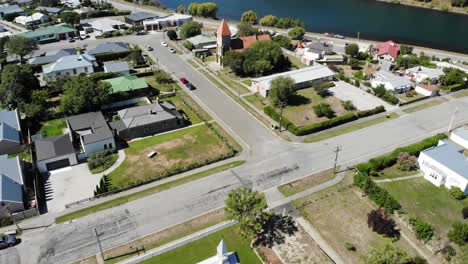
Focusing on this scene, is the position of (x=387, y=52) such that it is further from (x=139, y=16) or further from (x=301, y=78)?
(x=139, y=16)

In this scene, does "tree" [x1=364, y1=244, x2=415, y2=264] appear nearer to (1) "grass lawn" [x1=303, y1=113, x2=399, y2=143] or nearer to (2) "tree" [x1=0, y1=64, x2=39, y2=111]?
(1) "grass lawn" [x1=303, y1=113, x2=399, y2=143]

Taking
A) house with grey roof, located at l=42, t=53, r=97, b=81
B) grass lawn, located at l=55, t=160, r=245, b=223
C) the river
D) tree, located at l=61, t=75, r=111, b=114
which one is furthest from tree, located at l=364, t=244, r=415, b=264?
the river

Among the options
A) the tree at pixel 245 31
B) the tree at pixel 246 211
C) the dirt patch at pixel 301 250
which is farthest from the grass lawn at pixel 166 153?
the tree at pixel 245 31

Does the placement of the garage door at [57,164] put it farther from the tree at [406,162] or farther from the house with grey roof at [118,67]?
the tree at [406,162]

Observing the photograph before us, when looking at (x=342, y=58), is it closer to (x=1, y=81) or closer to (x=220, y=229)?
(x=220, y=229)

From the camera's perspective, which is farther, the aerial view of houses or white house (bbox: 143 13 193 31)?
white house (bbox: 143 13 193 31)

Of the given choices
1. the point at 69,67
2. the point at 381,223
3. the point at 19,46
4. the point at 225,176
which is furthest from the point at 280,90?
the point at 19,46

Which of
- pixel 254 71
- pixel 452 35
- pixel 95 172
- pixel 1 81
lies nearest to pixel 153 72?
pixel 254 71
